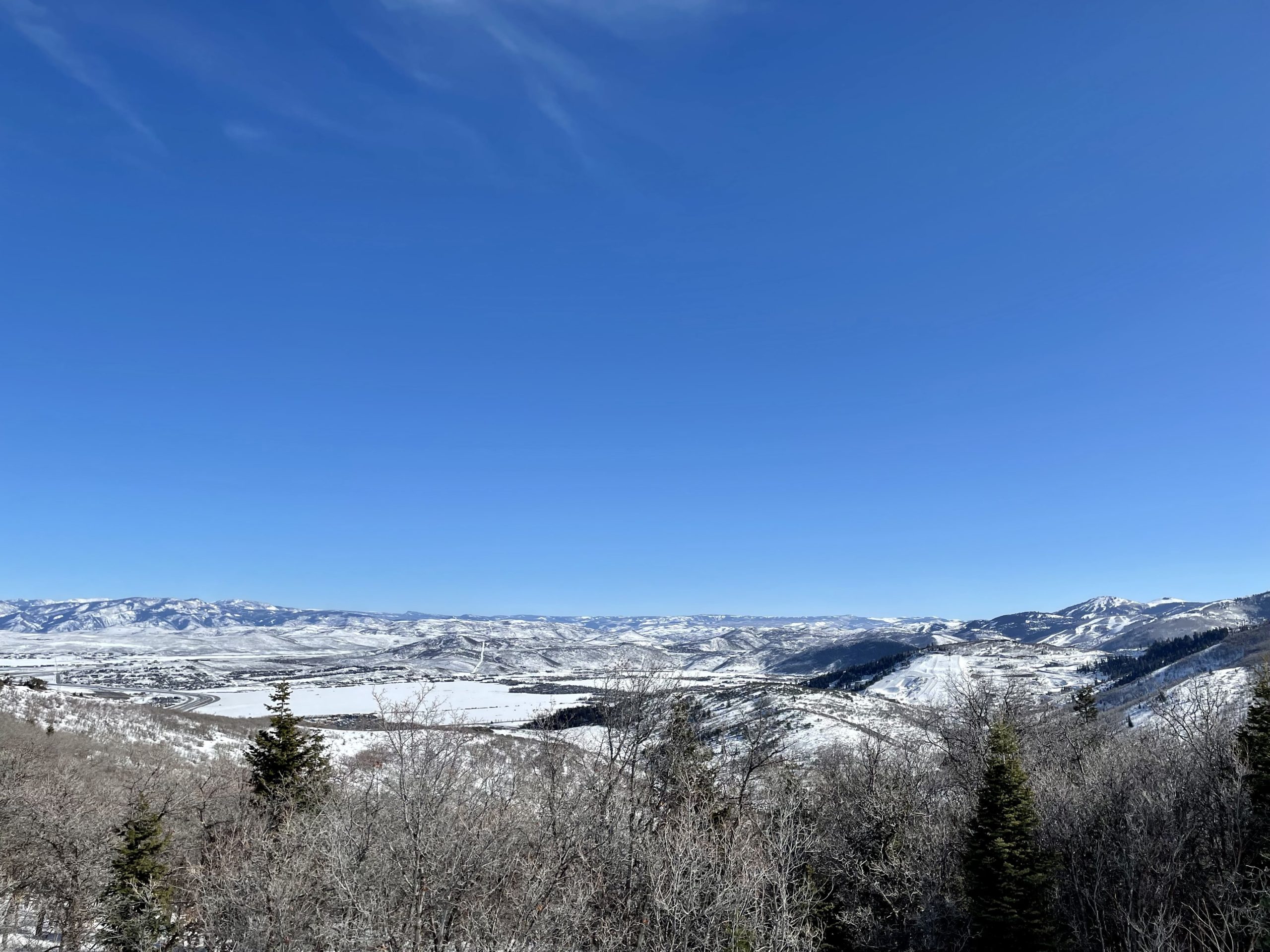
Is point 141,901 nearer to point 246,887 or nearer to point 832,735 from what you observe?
point 246,887

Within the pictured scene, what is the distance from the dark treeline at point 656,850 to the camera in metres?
22.8

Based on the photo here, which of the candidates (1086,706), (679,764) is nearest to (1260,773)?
(679,764)

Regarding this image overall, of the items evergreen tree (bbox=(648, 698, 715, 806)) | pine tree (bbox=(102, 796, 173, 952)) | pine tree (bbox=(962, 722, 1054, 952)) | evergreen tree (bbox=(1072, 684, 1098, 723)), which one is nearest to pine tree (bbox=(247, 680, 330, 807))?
pine tree (bbox=(102, 796, 173, 952))

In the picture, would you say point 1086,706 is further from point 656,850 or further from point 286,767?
point 286,767

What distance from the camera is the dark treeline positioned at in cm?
2278

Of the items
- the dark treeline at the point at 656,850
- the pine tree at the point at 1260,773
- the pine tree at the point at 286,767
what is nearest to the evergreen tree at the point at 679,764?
the dark treeline at the point at 656,850

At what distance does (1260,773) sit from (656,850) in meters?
29.6

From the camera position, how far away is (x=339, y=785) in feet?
164

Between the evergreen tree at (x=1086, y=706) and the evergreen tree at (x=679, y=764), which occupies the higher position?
the evergreen tree at (x=679, y=764)

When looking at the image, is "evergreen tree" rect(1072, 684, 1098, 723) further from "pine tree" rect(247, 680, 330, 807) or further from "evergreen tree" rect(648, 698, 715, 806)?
"pine tree" rect(247, 680, 330, 807)

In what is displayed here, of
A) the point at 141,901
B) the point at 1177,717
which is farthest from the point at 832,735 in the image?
the point at 141,901

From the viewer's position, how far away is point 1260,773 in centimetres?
3347

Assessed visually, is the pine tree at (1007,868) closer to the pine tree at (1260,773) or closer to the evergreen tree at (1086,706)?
the pine tree at (1260,773)

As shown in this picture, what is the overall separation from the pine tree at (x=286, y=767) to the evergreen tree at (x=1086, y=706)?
7088 centimetres
